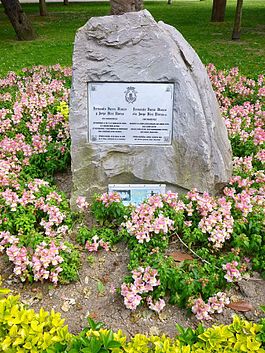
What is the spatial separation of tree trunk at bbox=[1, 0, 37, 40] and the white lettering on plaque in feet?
37.6

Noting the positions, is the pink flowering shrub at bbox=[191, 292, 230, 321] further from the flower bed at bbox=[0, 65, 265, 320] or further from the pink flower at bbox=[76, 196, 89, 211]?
the pink flower at bbox=[76, 196, 89, 211]

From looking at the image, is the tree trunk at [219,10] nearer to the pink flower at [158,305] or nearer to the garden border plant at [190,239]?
the garden border plant at [190,239]

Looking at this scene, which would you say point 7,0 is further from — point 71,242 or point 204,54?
point 71,242

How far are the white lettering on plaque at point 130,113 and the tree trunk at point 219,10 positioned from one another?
17421 mm

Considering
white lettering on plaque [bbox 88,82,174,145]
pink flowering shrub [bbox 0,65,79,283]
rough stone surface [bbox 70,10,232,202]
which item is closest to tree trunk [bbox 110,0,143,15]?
pink flowering shrub [bbox 0,65,79,283]

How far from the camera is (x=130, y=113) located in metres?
4.33

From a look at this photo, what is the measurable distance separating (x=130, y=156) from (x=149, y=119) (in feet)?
1.31

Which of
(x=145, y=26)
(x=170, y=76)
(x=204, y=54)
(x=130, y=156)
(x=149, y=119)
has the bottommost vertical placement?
(x=204, y=54)

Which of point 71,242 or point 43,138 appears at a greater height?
point 43,138

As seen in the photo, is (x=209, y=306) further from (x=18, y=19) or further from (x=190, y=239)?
(x=18, y=19)

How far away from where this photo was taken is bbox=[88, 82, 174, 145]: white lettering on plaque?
4.23 meters

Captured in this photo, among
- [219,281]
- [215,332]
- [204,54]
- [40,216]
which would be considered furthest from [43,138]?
[204,54]

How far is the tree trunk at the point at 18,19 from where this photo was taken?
14275 millimetres

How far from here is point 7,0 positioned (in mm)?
14203
